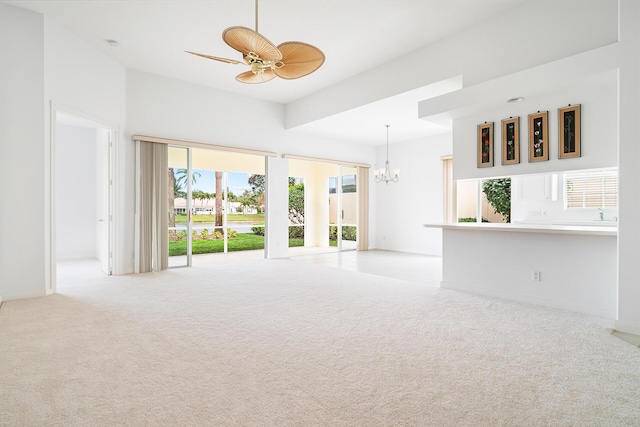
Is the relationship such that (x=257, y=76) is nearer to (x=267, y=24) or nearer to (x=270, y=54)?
(x=270, y=54)

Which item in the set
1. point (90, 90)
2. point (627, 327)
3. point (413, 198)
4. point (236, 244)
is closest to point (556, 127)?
point (627, 327)

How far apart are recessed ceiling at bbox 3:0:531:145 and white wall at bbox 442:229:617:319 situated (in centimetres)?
280

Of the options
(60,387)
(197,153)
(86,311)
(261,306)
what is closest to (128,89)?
(197,153)

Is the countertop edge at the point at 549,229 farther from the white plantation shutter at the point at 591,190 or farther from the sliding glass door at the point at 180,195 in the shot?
the sliding glass door at the point at 180,195

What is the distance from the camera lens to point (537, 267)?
397 cm

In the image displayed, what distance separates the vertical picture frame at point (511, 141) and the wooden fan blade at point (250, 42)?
9.88 ft

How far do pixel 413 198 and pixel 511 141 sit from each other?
15.7 feet

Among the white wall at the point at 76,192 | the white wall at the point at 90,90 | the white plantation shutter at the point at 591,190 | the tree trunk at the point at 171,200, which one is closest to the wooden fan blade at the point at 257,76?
the white wall at the point at 90,90

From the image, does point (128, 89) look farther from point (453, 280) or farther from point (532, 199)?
point (532, 199)

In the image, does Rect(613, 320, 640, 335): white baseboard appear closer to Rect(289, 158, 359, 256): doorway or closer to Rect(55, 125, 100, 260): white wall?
Rect(289, 158, 359, 256): doorway

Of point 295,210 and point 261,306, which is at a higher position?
point 295,210

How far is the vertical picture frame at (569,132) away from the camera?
3.72 metres

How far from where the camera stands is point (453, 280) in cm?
477

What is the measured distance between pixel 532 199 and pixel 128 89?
7100 mm
